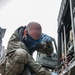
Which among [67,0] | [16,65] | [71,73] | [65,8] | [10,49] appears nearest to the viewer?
[16,65]

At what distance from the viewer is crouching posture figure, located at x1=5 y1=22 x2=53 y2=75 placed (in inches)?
62.3

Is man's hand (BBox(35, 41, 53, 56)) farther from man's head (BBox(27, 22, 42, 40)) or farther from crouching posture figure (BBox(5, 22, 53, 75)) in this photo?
man's head (BBox(27, 22, 42, 40))

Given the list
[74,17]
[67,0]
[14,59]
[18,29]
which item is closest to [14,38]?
[18,29]

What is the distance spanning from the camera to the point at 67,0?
322 centimetres

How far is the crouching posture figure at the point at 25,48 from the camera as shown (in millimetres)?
1582

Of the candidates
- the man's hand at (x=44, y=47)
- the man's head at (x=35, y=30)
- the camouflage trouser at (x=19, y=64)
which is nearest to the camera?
the camouflage trouser at (x=19, y=64)

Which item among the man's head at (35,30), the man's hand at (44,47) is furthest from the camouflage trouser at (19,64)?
the man's hand at (44,47)

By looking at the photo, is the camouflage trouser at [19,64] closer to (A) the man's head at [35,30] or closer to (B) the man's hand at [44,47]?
(A) the man's head at [35,30]

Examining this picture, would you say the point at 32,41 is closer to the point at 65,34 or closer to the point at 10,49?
the point at 10,49

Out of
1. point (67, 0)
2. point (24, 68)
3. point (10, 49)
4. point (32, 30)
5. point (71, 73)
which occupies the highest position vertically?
point (67, 0)

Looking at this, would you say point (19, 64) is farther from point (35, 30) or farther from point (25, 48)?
point (35, 30)

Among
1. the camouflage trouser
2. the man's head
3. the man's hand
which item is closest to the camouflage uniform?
the camouflage trouser

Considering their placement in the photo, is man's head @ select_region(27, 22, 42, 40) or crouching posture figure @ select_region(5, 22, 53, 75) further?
man's head @ select_region(27, 22, 42, 40)

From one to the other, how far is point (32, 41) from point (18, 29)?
0.17m
